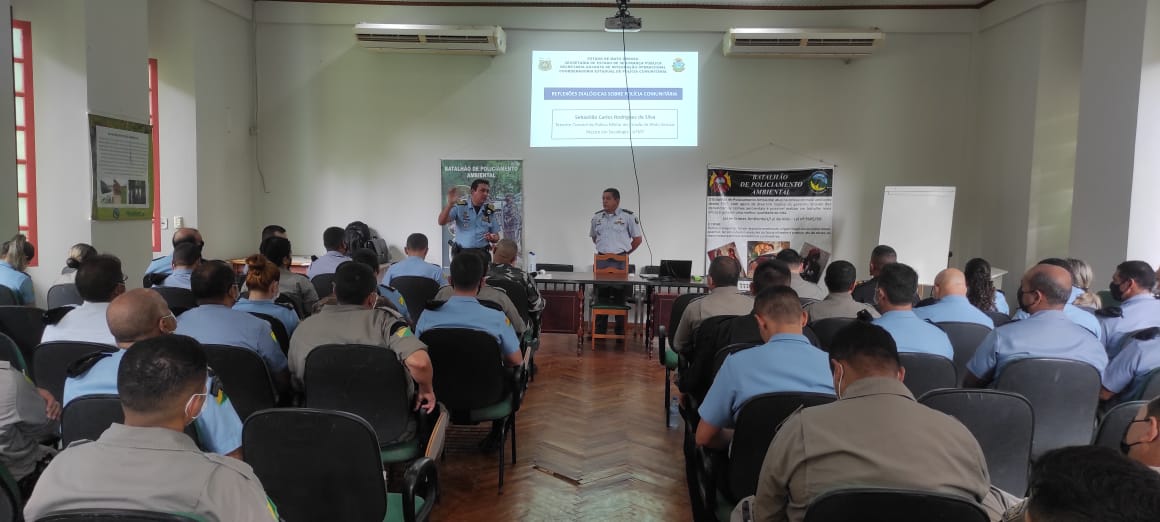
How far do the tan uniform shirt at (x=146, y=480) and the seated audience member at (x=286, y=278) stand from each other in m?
2.97

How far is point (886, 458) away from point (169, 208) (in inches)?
286

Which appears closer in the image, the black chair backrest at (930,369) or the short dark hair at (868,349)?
the short dark hair at (868,349)

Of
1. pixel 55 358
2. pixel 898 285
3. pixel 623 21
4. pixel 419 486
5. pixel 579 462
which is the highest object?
pixel 623 21

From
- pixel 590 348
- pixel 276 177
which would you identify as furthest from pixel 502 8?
pixel 590 348

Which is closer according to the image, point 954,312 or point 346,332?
point 346,332

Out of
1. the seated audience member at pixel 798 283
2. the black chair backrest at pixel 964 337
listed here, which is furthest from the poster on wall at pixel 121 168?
the black chair backrest at pixel 964 337

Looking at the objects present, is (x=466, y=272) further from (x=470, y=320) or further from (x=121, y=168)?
(x=121, y=168)

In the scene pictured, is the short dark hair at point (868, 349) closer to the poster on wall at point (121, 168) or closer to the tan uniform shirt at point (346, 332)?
the tan uniform shirt at point (346, 332)

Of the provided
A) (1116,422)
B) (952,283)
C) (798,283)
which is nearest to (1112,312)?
(952,283)

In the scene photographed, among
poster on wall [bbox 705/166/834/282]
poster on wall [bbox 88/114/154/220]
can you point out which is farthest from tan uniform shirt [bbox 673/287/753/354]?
poster on wall [bbox 88/114/154/220]

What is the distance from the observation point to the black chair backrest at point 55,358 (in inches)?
101

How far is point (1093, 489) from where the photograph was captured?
3.19 feet

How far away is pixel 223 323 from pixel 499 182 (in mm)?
5350

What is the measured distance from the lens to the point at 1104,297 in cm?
464
